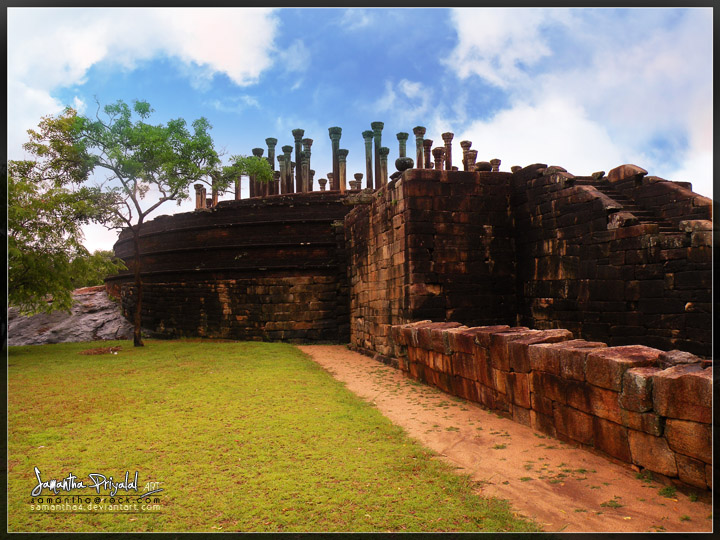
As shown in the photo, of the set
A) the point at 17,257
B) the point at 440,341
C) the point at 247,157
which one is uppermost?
the point at 247,157

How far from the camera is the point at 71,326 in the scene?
22.3 metres

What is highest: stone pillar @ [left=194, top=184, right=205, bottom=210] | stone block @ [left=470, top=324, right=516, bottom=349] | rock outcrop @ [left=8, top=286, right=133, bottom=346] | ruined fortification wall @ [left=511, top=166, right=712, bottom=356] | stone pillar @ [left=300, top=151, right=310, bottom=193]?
stone pillar @ [left=300, top=151, right=310, bottom=193]

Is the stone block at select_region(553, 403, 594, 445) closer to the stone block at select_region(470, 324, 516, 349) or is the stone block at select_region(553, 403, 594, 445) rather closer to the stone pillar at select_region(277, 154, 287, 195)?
the stone block at select_region(470, 324, 516, 349)

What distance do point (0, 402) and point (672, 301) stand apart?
9.50 metres

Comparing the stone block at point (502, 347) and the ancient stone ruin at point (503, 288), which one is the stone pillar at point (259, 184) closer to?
the ancient stone ruin at point (503, 288)

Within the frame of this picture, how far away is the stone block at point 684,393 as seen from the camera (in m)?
2.99

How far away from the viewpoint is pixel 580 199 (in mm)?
8781

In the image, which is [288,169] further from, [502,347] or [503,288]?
[502,347]

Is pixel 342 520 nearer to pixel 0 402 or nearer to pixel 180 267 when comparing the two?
pixel 0 402

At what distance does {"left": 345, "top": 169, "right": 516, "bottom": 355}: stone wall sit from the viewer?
10016mm

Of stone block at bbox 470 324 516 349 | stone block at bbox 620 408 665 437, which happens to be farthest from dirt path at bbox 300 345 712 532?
stone block at bbox 470 324 516 349

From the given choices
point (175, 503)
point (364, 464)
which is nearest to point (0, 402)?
point (175, 503)

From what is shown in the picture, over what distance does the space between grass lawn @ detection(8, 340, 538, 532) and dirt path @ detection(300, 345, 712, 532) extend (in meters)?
0.23

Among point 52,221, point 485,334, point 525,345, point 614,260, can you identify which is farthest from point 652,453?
point 52,221
